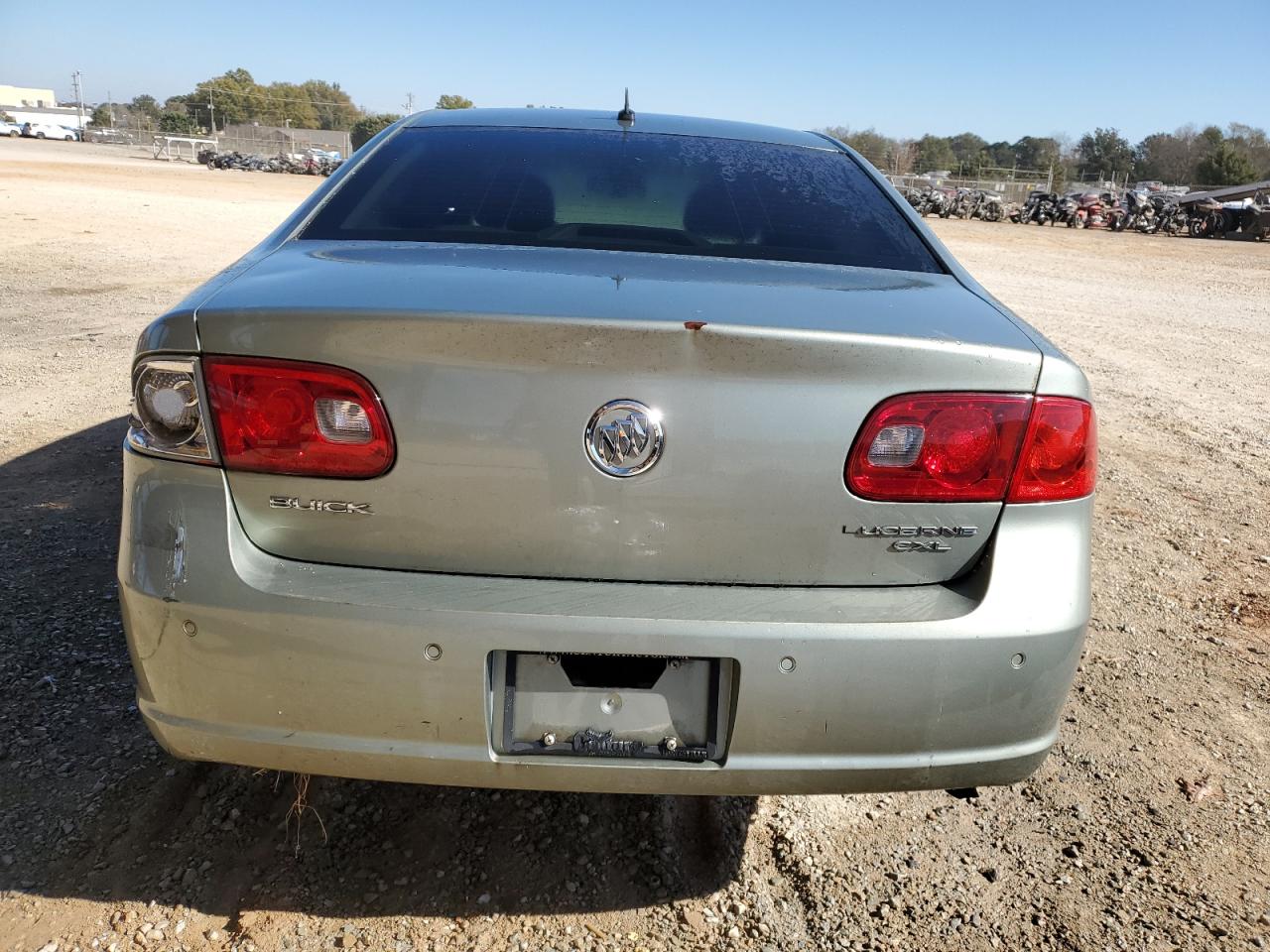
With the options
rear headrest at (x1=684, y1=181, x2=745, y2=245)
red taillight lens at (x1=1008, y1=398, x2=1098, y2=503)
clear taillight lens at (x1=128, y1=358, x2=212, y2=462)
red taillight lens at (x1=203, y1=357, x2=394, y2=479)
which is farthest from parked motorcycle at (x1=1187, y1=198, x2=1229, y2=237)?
clear taillight lens at (x1=128, y1=358, x2=212, y2=462)

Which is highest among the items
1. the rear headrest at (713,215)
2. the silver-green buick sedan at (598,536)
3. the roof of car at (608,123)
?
the roof of car at (608,123)

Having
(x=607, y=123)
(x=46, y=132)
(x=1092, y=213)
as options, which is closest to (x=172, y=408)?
(x=607, y=123)

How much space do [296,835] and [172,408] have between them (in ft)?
3.56

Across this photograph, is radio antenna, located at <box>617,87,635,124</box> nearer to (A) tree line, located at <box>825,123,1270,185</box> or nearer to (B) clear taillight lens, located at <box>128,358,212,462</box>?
(B) clear taillight lens, located at <box>128,358,212,462</box>

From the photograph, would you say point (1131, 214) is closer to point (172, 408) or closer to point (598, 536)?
point (598, 536)

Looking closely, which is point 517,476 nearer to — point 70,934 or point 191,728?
point 191,728

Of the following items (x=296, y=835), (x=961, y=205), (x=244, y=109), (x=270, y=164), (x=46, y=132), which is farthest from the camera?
(x=244, y=109)

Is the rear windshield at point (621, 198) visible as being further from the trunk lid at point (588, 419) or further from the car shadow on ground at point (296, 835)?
the car shadow on ground at point (296, 835)

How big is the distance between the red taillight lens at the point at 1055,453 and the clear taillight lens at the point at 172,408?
57.9 inches

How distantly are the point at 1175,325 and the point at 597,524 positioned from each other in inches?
491

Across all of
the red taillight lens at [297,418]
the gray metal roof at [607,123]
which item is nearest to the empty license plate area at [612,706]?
the red taillight lens at [297,418]

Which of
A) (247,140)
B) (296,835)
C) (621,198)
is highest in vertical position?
(247,140)

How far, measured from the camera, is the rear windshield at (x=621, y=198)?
238cm

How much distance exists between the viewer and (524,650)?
5.57 feet
